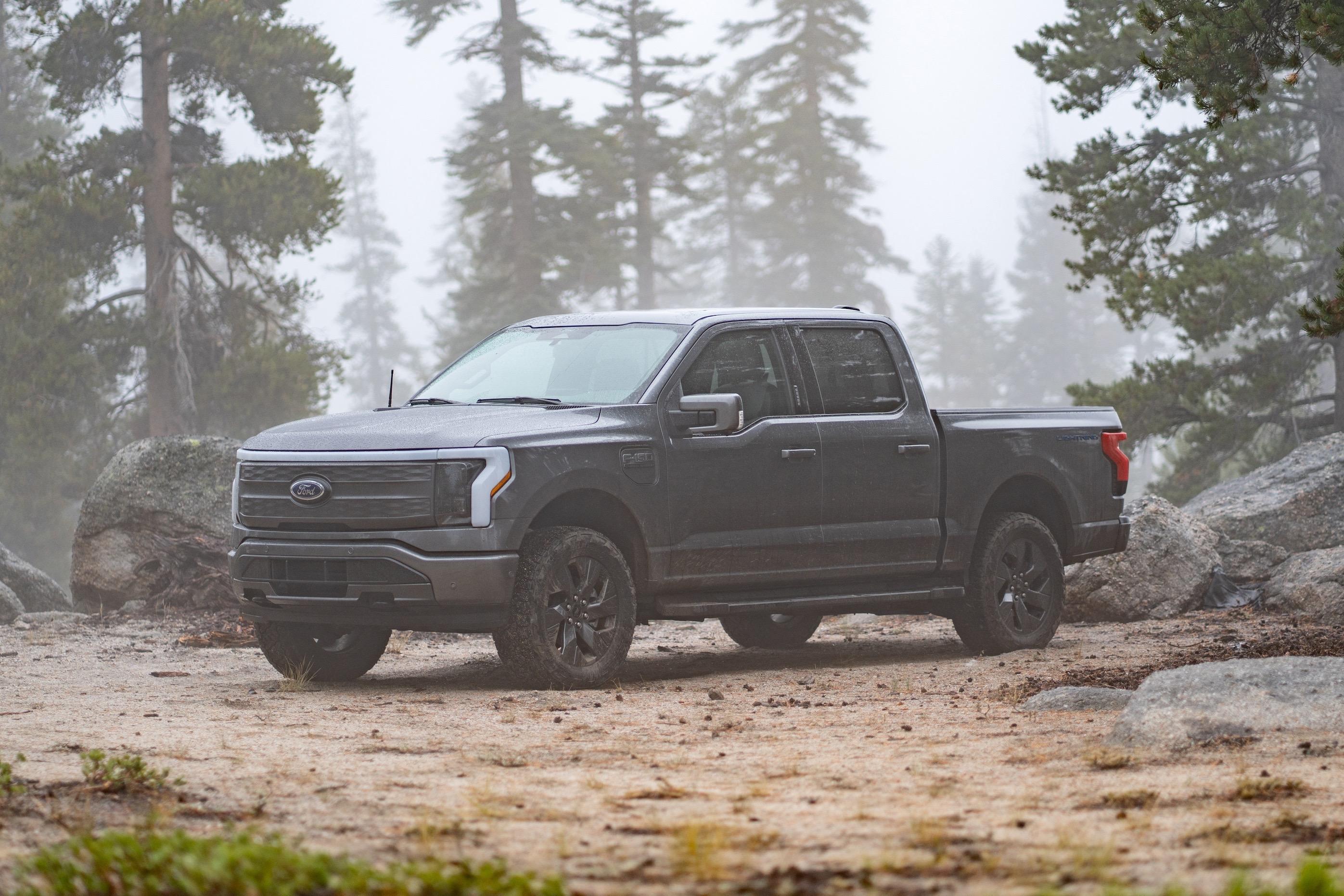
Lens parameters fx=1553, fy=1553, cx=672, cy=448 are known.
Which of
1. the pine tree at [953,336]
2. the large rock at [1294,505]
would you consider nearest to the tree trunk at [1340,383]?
the large rock at [1294,505]

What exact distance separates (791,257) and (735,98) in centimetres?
832

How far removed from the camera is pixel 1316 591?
12.2 metres

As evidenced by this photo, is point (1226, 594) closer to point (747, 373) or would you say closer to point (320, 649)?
point (747, 373)

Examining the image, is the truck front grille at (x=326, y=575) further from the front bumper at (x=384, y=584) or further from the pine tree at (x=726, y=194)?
the pine tree at (x=726, y=194)

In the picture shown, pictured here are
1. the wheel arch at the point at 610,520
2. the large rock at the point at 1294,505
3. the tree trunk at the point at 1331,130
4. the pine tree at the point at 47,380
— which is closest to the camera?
the wheel arch at the point at 610,520

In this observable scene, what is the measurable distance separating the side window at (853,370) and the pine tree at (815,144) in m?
46.2

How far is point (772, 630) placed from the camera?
1143 centimetres

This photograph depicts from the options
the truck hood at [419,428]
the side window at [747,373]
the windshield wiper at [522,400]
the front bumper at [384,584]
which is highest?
the side window at [747,373]

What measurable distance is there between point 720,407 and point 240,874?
5.40 m

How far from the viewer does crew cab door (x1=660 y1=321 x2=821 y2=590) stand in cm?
870

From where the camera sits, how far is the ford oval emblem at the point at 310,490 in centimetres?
804

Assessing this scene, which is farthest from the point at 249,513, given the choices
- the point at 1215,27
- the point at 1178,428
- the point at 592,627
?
the point at 1178,428

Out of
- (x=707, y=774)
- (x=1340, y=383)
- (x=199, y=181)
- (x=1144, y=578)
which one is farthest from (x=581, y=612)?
(x=199, y=181)

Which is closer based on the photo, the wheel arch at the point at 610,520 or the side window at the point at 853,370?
the wheel arch at the point at 610,520
